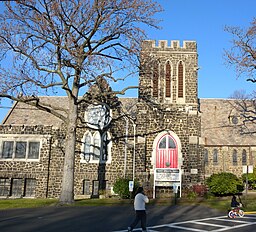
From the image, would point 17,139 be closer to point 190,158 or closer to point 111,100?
point 111,100

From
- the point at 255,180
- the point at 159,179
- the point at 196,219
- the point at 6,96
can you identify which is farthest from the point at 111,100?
the point at 255,180

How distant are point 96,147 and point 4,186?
8252 mm

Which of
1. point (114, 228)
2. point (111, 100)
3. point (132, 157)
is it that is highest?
point (111, 100)

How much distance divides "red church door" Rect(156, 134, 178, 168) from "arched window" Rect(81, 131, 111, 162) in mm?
4172

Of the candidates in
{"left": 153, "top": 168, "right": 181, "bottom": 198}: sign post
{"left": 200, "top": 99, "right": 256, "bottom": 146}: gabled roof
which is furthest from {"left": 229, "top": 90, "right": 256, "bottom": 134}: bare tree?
{"left": 153, "top": 168, "right": 181, "bottom": 198}: sign post

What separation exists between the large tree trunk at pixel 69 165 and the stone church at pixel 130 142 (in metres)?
6.36

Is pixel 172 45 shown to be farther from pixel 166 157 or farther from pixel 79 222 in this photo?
pixel 79 222

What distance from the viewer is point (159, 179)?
76.7ft

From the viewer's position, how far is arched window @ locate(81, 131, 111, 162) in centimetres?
2520

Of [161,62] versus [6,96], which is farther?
[161,62]

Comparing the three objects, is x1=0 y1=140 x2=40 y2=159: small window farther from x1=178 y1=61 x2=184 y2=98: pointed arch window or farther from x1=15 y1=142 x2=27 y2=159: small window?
x1=178 y1=61 x2=184 y2=98: pointed arch window

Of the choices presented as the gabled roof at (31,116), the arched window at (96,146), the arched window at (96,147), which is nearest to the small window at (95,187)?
the arched window at (96,147)

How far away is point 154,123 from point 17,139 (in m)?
11.6

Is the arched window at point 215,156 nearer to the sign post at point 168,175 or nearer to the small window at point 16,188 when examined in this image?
the sign post at point 168,175
